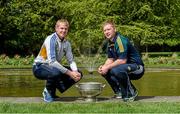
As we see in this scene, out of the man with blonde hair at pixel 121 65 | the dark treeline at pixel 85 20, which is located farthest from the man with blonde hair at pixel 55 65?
the dark treeline at pixel 85 20

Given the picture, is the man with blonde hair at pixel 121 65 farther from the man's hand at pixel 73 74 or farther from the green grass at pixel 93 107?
the green grass at pixel 93 107

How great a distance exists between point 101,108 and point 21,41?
124ft

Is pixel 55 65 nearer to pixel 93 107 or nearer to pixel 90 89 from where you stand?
pixel 90 89

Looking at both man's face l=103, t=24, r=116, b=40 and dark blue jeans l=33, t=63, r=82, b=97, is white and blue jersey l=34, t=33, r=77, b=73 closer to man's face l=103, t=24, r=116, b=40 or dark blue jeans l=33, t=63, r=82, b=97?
dark blue jeans l=33, t=63, r=82, b=97

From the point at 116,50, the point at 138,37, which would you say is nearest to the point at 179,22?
the point at 138,37

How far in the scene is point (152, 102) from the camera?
28.9 feet

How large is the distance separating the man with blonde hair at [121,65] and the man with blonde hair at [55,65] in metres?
0.59

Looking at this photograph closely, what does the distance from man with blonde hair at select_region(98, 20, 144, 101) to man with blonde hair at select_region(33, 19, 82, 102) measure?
591 mm

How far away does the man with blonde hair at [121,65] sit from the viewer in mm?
9148

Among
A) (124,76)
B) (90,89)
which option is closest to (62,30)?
(90,89)

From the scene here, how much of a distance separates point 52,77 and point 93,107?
49.3 inches

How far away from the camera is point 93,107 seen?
8.17 metres

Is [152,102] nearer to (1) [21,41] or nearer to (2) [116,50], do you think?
(2) [116,50]

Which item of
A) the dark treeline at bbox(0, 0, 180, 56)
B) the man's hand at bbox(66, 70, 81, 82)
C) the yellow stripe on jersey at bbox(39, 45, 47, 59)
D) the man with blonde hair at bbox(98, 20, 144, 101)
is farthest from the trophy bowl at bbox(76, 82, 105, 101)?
the dark treeline at bbox(0, 0, 180, 56)
